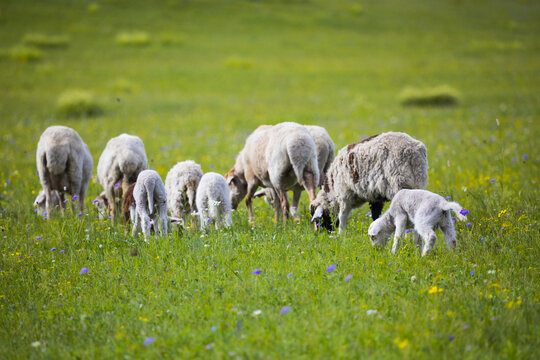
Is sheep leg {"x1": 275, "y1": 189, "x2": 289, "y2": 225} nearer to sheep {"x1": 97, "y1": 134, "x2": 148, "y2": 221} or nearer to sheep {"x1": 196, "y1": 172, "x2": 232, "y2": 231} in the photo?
sheep {"x1": 196, "y1": 172, "x2": 232, "y2": 231}

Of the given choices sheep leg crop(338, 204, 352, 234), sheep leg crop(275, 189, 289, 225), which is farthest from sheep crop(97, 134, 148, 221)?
sheep leg crop(338, 204, 352, 234)

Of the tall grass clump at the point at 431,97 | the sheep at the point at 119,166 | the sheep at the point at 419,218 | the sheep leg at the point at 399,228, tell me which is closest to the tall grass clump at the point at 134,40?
the tall grass clump at the point at 431,97

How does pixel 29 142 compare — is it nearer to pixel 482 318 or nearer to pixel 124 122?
pixel 124 122

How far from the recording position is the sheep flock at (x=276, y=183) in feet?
19.6

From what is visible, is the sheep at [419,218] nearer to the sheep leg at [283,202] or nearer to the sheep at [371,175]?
the sheep at [371,175]

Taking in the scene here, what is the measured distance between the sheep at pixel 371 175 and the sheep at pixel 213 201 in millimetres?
1227

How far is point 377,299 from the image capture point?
4.73 m

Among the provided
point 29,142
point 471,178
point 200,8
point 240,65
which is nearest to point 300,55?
point 240,65

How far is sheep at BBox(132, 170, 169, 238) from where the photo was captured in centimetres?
654

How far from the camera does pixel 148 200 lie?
652 centimetres

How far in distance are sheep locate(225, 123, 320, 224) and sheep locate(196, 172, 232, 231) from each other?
84 centimetres

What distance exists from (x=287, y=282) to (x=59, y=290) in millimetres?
2408

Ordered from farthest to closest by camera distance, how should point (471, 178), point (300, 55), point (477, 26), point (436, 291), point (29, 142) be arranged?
1. point (477, 26)
2. point (300, 55)
3. point (29, 142)
4. point (471, 178)
5. point (436, 291)

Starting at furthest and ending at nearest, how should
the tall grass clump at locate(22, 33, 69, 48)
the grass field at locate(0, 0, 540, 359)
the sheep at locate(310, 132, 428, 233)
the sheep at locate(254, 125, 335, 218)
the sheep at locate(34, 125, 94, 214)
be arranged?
the tall grass clump at locate(22, 33, 69, 48) → the sheep at locate(254, 125, 335, 218) → the sheep at locate(34, 125, 94, 214) → the sheep at locate(310, 132, 428, 233) → the grass field at locate(0, 0, 540, 359)
